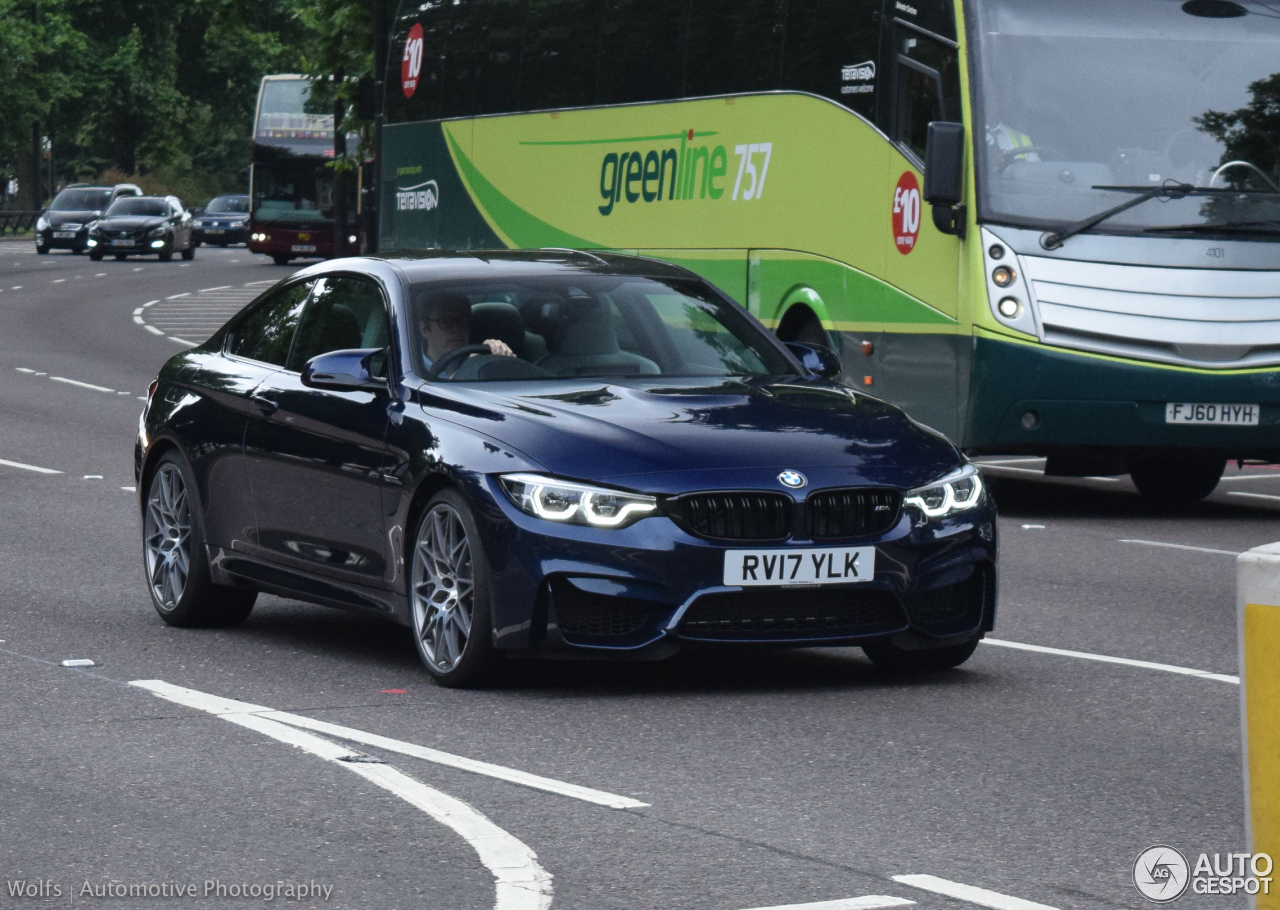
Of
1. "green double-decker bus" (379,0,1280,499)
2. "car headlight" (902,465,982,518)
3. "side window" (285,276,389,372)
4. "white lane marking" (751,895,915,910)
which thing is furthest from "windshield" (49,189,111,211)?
"white lane marking" (751,895,915,910)

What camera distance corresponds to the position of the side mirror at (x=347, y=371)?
8328mm

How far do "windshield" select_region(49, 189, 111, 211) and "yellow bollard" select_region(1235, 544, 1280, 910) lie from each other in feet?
209

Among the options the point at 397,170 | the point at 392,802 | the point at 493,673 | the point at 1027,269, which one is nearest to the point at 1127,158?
the point at 1027,269

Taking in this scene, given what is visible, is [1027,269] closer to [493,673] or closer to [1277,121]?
[1277,121]

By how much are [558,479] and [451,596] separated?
0.60m

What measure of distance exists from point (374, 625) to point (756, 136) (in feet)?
24.7

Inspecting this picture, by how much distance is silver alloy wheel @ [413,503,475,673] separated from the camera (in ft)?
25.3

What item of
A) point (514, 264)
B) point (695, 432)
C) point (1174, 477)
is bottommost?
point (1174, 477)

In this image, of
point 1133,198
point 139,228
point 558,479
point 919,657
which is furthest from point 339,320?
point 139,228

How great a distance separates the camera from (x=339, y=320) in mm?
9039

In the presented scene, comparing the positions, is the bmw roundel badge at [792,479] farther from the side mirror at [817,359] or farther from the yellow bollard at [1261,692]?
the yellow bollard at [1261,692]

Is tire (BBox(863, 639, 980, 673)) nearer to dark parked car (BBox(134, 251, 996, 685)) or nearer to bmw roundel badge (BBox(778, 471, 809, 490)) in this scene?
dark parked car (BBox(134, 251, 996, 685))

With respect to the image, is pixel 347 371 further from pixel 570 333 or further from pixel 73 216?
pixel 73 216

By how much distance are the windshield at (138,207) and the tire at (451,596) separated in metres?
54.7
